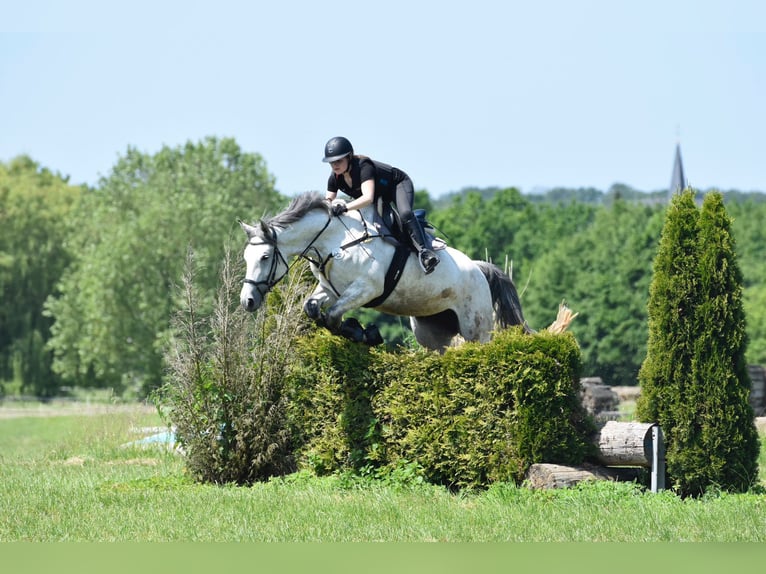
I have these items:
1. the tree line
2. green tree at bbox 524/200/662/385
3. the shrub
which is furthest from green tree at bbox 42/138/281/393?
the shrub

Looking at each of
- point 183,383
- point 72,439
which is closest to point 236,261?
point 183,383

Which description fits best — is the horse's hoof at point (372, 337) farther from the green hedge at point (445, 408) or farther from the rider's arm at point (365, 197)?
the rider's arm at point (365, 197)

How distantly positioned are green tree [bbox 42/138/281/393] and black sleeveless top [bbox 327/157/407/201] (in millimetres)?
28343

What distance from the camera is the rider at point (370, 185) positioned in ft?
35.4

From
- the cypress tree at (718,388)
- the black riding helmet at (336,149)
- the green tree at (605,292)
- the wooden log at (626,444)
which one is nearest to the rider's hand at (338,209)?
the black riding helmet at (336,149)

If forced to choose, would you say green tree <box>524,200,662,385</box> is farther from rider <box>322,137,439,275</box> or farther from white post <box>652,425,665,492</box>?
rider <box>322,137,439,275</box>

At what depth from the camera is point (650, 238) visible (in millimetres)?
Answer: 51406

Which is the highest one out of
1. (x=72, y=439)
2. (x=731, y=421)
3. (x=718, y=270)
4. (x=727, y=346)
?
(x=718, y=270)

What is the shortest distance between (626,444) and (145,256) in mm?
34856

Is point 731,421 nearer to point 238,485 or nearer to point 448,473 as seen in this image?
point 448,473

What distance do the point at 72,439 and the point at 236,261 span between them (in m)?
6.80

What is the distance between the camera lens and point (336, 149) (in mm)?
10734

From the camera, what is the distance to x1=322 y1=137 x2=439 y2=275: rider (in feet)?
35.4

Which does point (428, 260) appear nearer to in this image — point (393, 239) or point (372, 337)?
point (393, 239)
